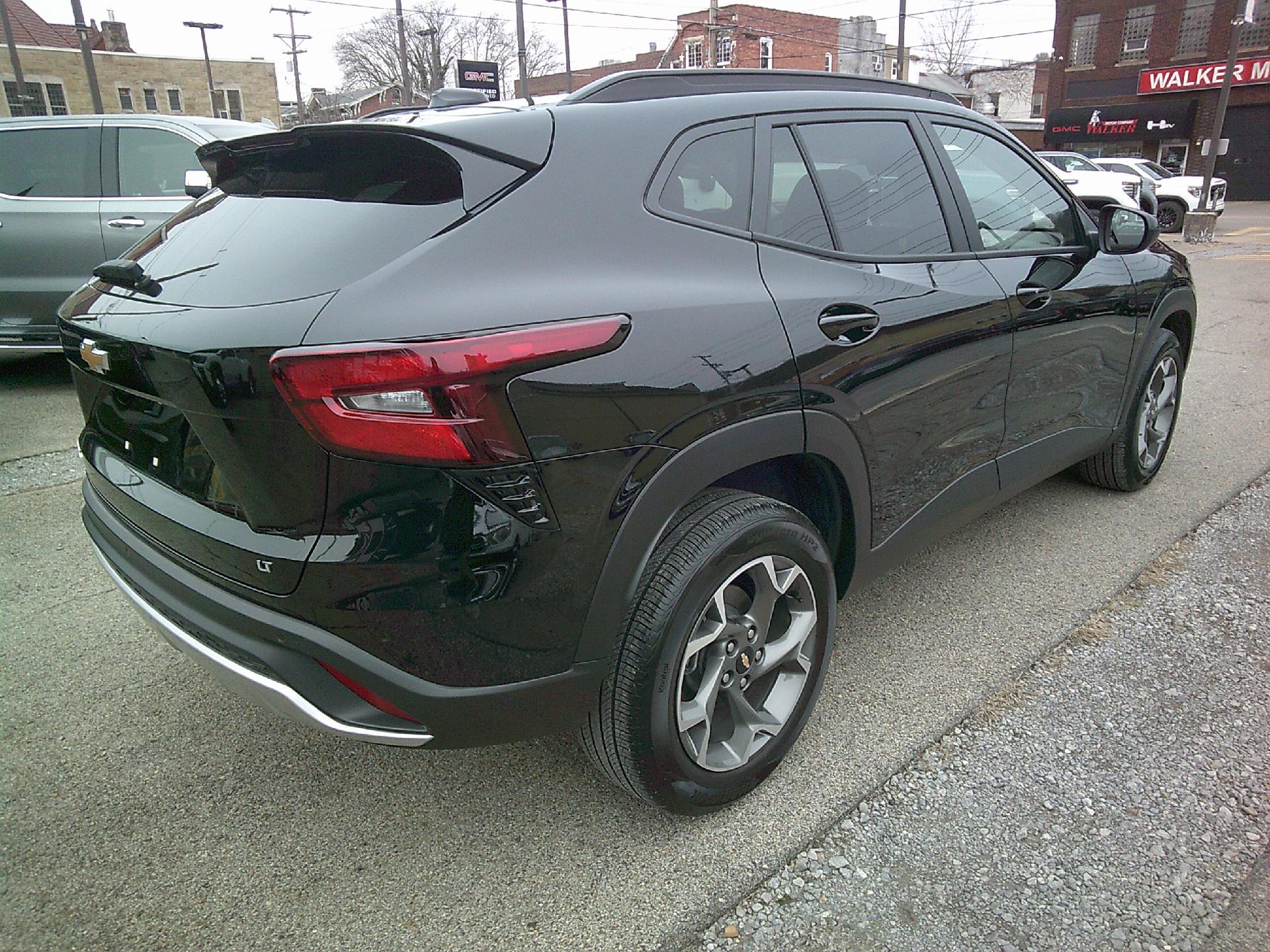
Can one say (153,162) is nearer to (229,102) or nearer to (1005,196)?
(1005,196)

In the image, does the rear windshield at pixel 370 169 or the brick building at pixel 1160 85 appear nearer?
the rear windshield at pixel 370 169

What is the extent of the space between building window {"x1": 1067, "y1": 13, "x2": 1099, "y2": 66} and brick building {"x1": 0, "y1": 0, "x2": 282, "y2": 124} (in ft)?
123

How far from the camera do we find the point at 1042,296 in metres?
3.07

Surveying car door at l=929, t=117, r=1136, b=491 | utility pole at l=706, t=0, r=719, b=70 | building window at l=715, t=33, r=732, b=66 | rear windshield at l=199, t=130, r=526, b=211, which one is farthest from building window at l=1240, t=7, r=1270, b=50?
rear windshield at l=199, t=130, r=526, b=211

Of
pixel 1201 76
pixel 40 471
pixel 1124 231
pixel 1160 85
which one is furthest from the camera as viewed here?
pixel 1160 85

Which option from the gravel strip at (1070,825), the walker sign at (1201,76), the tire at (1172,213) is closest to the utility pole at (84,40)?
the gravel strip at (1070,825)

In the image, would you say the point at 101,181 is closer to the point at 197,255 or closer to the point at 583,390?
the point at 197,255

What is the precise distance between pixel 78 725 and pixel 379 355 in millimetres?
1841

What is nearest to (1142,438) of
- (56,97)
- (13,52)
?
(13,52)

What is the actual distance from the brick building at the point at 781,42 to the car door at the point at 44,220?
130 feet

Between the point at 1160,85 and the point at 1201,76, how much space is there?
142cm

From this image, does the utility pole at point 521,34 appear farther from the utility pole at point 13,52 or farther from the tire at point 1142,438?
the tire at point 1142,438

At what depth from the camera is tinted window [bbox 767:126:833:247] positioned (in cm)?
229

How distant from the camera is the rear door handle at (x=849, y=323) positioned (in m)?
2.25
